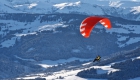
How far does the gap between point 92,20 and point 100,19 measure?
7.68ft

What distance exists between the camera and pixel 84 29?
352 feet

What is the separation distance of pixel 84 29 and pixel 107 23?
17.0 ft

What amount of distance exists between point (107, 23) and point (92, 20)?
4128 mm

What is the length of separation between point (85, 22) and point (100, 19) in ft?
12.5

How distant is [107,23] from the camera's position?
109 meters

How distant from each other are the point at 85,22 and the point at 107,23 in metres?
4.91

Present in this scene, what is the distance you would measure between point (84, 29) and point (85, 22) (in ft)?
4.62

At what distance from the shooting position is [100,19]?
343 feet

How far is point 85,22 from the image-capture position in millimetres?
107188

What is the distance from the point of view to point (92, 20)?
106500 mm
